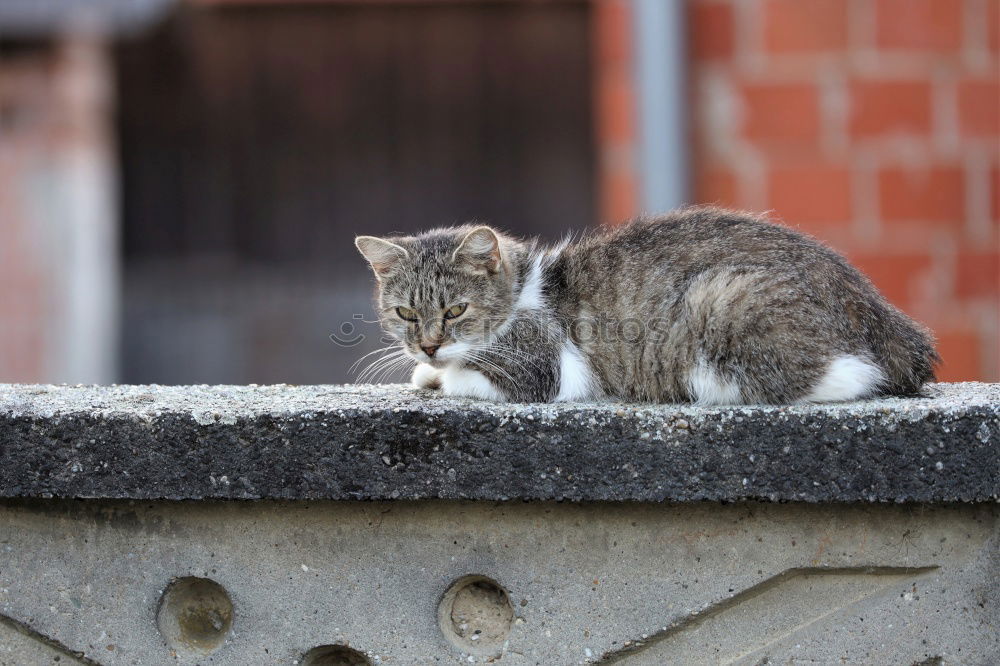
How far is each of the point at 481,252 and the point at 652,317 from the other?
1.61 feet

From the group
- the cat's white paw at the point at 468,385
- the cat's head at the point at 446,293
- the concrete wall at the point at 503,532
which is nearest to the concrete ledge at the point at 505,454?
the concrete wall at the point at 503,532

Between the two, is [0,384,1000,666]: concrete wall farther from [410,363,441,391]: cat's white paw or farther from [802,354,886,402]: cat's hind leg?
[410,363,441,391]: cat's white paw

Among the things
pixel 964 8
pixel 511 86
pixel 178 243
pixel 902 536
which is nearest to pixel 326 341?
pixel 178 243

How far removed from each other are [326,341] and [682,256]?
344 cm

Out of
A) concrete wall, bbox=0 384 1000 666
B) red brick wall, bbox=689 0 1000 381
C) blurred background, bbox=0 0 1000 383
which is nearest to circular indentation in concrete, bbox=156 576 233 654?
concrete wall, bbox=0 384 1000 666

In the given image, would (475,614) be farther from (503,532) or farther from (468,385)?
(468,385)

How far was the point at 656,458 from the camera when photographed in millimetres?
2438

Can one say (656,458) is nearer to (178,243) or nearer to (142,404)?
(142,404)

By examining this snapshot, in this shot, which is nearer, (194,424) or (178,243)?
(194,424)

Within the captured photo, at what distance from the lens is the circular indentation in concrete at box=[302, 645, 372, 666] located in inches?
99.9

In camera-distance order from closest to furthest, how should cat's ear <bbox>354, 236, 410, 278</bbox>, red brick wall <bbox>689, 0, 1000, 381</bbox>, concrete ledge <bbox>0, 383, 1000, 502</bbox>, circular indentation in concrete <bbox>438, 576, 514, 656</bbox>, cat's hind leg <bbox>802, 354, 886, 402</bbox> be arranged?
concrete ledge <bbox>0, 383, 1000, 502</bbox>, circular indentation in concrete <bbox>438, 576, 514, 656</bbox>, cat's hind leg <bbox>802, 354, 886, 402</bbox>, cat's ear <bbox>354, 236, 410, 278</bbox>, red brick wall <bbox>689, 0, 1000, 381</bbox>

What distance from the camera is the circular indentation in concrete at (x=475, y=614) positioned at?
2.53 m

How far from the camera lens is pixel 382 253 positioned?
3.27m

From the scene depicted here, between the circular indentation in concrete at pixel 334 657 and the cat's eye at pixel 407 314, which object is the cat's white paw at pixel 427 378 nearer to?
the cat's eye at pixel 407 314
